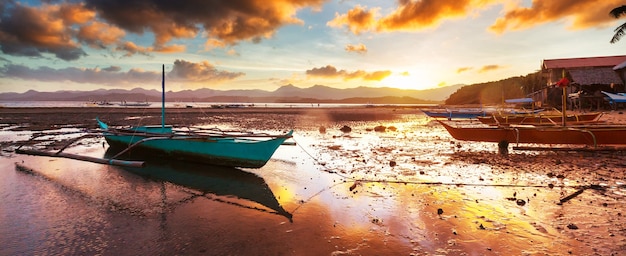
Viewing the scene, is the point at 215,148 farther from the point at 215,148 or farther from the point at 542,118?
the point at 542,118

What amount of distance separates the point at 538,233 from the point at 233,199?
23.9 ft

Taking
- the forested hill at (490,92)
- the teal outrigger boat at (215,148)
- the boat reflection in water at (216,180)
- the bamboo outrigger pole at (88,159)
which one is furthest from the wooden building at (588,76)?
the bamboo outrigger pole at (88,159)

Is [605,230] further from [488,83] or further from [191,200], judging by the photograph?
[488,83]

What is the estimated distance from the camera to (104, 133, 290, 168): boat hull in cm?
1095

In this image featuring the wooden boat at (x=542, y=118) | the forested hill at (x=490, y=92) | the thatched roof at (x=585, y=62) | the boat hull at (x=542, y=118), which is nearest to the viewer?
the wooden boat at (x=542, y=118)

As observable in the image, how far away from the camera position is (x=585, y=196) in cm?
776

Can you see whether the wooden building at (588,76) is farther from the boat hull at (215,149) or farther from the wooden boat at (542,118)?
the boat hull at (215,149)

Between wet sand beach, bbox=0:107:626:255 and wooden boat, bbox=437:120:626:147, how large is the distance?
198 cm

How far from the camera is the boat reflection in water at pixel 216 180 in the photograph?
336 inches

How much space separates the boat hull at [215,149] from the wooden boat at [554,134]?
39.7 feet

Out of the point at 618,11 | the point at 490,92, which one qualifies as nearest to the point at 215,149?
the point at 618,11

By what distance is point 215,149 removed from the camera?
38.8 feet

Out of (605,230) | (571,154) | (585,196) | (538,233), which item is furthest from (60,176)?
(571,154)

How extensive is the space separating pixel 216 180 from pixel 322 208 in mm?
4750
